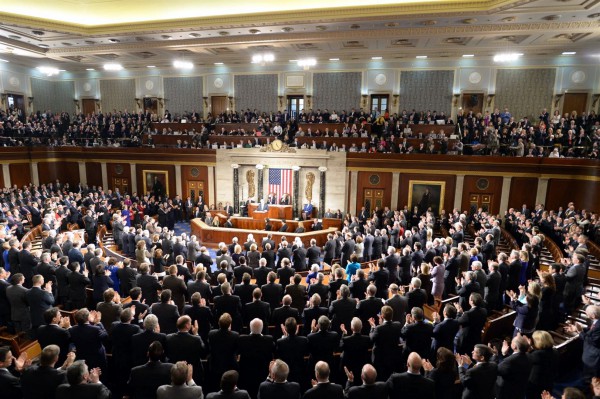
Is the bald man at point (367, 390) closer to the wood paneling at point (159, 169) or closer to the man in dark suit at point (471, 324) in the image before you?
the man in dark suit at point (471, 324)

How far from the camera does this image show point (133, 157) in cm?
2094

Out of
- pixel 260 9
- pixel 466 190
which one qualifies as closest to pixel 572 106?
pixel 466 190

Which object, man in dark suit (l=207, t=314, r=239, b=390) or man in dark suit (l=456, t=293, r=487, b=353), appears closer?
man in dark suit (l=207, t=314, r=239, b=390)

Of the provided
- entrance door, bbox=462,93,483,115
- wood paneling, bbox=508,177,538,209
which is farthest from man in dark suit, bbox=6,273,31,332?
entrance door, bbox=462,93,483,115

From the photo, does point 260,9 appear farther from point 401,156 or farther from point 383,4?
point 401,156

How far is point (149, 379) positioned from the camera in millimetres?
3686

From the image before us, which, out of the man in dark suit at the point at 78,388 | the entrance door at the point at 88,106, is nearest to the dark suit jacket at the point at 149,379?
the man in dark suit at the point at 78,388

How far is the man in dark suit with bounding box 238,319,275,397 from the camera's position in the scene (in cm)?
441

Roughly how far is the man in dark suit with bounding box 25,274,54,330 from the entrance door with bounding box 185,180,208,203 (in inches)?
564

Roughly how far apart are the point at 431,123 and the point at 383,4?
8156mm

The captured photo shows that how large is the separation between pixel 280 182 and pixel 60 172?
1343 cm

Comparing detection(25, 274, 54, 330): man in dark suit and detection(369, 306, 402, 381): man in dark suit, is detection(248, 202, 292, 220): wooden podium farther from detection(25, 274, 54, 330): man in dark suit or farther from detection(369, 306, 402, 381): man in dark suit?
detection(369, 306, 402, 381): man in dark suit

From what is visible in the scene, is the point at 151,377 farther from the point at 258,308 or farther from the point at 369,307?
the point at 369,307

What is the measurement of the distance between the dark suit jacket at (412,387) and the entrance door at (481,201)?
15.2m
